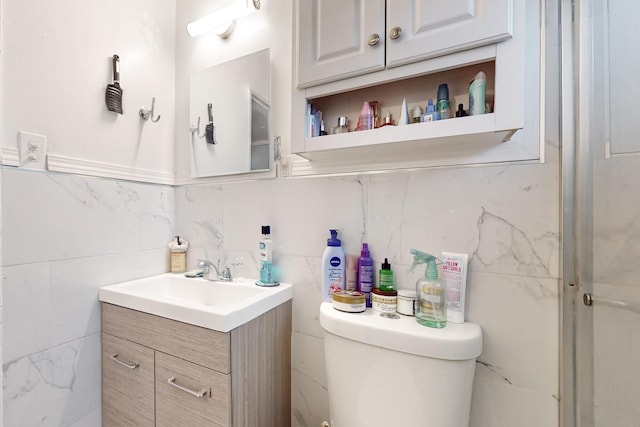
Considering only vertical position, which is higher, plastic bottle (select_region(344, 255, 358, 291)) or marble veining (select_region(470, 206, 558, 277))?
marble veining (select_region(470, 206, 558, 277))

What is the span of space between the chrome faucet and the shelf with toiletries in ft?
1.91

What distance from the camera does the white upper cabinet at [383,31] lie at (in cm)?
68

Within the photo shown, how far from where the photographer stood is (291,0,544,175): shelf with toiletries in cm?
67

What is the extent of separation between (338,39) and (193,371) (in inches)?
44.4

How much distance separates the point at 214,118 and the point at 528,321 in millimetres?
1433

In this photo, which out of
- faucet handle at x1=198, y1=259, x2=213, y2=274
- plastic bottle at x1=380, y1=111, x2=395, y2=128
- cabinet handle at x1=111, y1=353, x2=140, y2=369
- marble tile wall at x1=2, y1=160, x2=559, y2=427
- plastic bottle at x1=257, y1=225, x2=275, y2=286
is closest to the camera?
marble tile wall at x1=2, y1=160, x2=559, y2=427

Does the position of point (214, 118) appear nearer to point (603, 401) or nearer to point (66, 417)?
point (66, 417)

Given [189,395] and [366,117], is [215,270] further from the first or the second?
[366,117]

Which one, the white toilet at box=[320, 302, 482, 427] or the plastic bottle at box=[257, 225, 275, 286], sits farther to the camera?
the plastic bottle at box=[257, 225, 275, 286]

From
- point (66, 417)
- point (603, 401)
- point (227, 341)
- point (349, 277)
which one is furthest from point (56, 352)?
point (603, 401)

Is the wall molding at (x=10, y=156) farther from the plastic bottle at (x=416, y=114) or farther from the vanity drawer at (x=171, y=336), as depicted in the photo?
the plastic bottle at (x=416, y=114)

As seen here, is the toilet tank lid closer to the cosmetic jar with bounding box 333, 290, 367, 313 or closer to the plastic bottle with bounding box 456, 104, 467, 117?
the cosmetic jar with bounding box 333, 290, 367, 313

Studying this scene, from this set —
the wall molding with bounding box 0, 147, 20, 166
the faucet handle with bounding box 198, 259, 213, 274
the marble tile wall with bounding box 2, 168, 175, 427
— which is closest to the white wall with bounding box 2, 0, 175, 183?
the wall molding with bounding box 0, 147, 20, 166

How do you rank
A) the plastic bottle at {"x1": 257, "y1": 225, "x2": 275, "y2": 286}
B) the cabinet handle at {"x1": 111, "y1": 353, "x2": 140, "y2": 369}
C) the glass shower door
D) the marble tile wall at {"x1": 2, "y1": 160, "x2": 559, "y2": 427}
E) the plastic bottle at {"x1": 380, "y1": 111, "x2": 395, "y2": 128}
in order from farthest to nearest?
the plastic bottle at {"x1": 257, "y1": 225, "x2": 275, "y2": 286}
the cabinet handle at {"x1": 111, "y1": 353, "x2": 140, "y2": 369}
the plastic bottle at {"x1": 380, "y1": 111, "x2": 395, "y2": 128}
the marble tile wall at {"x1": 2, "y1": 160, "x2": 559, "y2": 427}
the glass shower door
